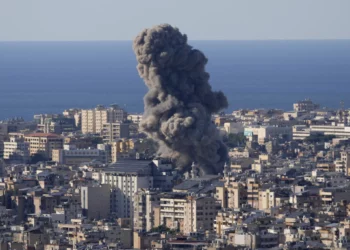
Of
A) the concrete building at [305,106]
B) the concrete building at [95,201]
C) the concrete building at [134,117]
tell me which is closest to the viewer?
the concrete building at [95,201]

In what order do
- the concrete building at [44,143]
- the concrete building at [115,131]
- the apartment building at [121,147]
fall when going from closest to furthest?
the apartment building at [121,147]
the concrete building at [44,143]
the concrete building at [115,131]

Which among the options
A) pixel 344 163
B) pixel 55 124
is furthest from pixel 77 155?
pixel 55 124

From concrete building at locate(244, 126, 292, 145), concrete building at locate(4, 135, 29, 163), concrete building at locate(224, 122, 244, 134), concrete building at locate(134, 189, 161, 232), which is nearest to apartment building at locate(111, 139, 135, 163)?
concrete building at locate(4, 135, 29, 163)

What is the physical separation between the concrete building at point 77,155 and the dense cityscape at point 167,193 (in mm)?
72

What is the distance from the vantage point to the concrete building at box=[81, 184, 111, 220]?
215ft

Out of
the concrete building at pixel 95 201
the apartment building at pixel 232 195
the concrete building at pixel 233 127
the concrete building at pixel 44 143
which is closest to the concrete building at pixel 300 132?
the concrete building at pixel 233 127

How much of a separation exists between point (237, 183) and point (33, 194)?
22.8 ft

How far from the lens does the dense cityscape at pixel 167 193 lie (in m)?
53.7

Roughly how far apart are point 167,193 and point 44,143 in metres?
26.8

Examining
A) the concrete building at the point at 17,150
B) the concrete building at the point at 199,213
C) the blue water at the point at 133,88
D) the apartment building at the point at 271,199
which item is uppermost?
the blue water at the point at 133,88

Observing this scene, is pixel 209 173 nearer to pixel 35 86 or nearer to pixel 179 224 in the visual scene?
pixel 179 224

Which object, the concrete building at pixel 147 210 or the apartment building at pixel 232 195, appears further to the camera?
the apartment building at pixel 232 195

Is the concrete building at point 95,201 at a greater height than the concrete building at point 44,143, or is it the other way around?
the concrete building at point 44,143

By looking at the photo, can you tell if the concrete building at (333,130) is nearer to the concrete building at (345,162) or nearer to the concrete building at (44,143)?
the concrete building at (44,143)
